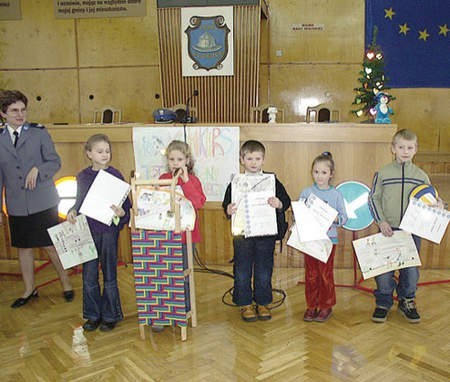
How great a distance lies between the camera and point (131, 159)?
3.86m

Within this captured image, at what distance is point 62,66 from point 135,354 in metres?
5.97

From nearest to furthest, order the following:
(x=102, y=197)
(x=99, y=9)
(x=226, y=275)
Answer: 1. (x=102, y=197)
2. (x=226, y=275)
3. (x=99, y=9)

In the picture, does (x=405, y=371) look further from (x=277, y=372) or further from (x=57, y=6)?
(x=57, y=6)

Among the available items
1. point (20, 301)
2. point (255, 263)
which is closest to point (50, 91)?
point (20, 301)

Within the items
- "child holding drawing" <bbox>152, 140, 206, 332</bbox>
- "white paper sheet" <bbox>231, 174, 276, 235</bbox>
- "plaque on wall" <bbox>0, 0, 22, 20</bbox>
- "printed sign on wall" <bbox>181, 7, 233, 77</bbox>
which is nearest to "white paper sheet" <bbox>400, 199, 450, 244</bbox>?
"white paper sheet" <bbox>231, 174, 276, 235</bbox>

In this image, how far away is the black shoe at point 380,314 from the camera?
279 cm

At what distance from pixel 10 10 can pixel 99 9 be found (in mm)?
1483

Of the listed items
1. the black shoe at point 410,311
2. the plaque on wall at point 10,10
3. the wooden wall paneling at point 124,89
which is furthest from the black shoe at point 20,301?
the plaque on wall at point 10,10

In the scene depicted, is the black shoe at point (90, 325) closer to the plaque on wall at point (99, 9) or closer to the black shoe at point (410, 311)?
the black shoe at point (410, 311)

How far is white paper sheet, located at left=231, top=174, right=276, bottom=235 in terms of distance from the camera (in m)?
2.65

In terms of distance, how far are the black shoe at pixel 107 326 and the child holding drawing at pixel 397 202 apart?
1.62 meters

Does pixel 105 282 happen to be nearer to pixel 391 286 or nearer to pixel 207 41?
pixel 391 286

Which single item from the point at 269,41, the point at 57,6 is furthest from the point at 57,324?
the point at 57,6

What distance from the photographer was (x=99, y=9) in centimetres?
700
